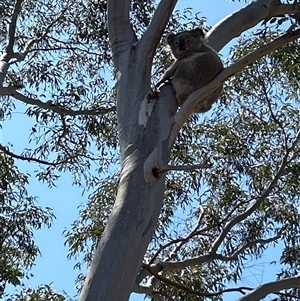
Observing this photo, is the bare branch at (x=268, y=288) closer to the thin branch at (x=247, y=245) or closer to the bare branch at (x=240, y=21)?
the thin branch at (x=247, y=245)

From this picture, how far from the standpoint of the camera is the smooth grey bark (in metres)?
3.11

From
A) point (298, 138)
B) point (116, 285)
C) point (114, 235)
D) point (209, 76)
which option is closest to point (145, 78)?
point (209, 76)

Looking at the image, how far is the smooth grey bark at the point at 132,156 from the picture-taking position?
311cm

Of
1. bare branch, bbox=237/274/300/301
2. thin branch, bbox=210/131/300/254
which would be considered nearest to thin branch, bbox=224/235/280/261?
thin branch, bbox=210/131/300/254

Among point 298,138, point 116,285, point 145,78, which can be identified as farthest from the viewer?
point 298,138

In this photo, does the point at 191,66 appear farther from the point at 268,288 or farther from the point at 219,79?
the point at 268,288

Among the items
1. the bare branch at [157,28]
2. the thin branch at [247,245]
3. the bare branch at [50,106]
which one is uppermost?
the bare branch at [50,106]

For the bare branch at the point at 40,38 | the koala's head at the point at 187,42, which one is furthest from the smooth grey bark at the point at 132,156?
the bare branch at the point at 40,38

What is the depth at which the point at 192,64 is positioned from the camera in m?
4.61

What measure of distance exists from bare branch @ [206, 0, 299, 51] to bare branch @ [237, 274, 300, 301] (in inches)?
A: 69.3

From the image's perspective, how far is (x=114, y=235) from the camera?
10.6 feet

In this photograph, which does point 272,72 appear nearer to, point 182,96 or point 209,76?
point 209,76

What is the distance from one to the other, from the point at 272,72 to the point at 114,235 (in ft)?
15.8

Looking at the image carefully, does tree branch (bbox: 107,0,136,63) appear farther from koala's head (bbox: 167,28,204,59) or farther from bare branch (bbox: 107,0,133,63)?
koala's head (bbox: 167,28,204,59)
